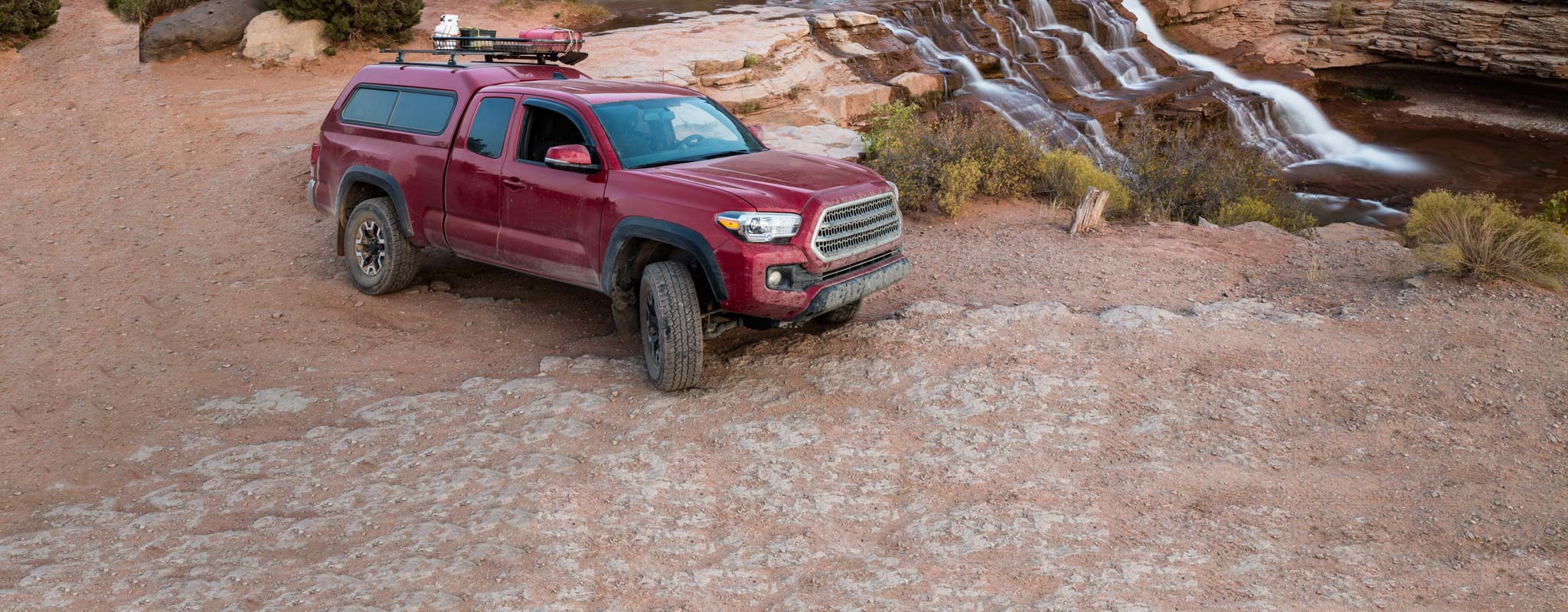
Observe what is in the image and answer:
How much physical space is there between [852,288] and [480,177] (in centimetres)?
265

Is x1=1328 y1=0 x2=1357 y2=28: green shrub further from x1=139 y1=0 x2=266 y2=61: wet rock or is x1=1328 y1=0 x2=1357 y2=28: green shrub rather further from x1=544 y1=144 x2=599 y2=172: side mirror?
x1=544 y1=144 x2=599 y2=172: side mirror

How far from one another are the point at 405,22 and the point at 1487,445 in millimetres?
15719

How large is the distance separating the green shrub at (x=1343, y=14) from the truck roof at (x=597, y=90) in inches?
865

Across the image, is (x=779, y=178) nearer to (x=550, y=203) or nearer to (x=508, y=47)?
(x=550, y=203)

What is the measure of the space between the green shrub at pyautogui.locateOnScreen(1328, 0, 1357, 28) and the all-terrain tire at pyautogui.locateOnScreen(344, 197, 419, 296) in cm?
2319

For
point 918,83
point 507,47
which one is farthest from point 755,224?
point 918,83

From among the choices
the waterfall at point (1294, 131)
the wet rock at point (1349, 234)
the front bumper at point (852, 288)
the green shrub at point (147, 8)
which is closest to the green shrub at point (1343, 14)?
the waterfall at point (1294, 131)

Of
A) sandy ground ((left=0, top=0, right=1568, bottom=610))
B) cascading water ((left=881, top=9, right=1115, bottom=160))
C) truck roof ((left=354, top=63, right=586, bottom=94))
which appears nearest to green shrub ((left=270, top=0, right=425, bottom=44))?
sandy ground ((left=0, top=0, right=1568, bottom=610))

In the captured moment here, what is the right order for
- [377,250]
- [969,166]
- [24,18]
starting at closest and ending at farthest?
[377,250] → [969,166] → [24,18]

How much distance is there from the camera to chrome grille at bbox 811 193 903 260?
597cm

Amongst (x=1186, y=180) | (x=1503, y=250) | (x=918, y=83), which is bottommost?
(x=1186, y=180)

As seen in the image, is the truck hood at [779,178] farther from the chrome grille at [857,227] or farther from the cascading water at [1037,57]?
the cascading water at [1037,57]

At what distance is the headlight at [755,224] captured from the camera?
572cm

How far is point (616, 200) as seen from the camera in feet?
20.3
